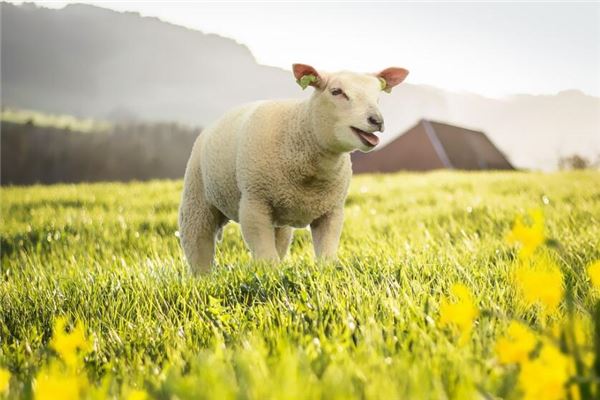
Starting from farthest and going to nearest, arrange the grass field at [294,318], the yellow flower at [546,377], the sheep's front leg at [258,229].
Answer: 1. the sheep's front leg at [258,229]
2. the grass field at [294,318]
3. the yellow flower at [546,377]

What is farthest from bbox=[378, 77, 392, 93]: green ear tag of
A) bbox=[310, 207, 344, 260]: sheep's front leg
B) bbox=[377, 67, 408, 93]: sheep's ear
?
bbox=[310, 207, 344, 260]: sheep's front leg

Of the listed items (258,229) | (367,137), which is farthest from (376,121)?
(258,229)

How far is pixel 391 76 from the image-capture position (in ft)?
13.8

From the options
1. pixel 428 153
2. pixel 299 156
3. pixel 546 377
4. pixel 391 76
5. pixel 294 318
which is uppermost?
pixel 391 76

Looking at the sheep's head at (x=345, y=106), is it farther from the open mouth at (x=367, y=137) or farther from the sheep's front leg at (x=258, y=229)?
Answer: the sheep's front leg at (x=258, y=229)

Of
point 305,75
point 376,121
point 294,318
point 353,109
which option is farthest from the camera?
point 305,75

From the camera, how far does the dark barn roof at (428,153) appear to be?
25812 millimetres

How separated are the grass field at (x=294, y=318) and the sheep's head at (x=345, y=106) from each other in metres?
0.75

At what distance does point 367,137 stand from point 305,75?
61 centimetres

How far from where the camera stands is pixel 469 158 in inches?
1050

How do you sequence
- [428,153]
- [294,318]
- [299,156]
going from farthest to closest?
1. [428,153]
2. [299,156]
3. [294,318]

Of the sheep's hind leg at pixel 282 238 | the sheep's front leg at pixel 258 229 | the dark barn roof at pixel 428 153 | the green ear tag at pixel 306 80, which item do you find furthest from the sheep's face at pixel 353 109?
the dark barn roof at pixel 428 153

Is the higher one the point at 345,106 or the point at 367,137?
the point at 345,106

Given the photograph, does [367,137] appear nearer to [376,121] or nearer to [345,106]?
[376,121]
